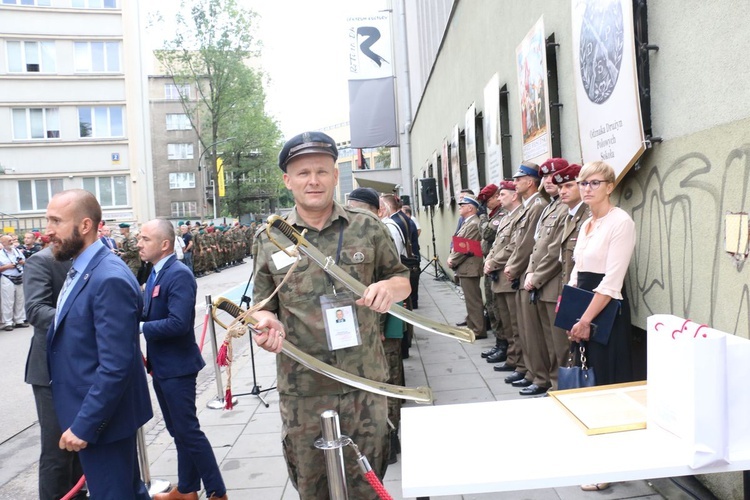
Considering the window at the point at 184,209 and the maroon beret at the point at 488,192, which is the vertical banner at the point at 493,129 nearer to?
the maroon beret at the point at 488,192

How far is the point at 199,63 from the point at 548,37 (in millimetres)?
40636

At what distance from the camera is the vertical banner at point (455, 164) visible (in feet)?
42.2

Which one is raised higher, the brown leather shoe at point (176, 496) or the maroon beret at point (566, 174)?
the maroon beret at point (566, 174)

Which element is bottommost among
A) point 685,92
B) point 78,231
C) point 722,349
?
point 722,349

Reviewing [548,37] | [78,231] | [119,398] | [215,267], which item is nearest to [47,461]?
[119,398]

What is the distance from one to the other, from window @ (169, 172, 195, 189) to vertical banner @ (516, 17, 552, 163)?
54.9m

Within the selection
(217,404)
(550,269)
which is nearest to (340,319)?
(550,269)

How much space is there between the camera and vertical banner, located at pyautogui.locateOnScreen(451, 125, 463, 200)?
1288cm

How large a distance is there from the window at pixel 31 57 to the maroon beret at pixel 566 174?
35645mm

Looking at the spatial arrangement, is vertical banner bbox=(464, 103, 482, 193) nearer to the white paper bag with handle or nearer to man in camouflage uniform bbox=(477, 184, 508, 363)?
man in camouflage uniform bbox=(477, 184, 508, 363)

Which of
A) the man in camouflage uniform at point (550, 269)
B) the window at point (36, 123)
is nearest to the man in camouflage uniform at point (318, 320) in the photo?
the man in camouflage uniform at point (550, 269)

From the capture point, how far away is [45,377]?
373 centimetres

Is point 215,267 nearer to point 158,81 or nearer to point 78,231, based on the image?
point 78,231

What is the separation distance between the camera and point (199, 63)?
4247 cm
